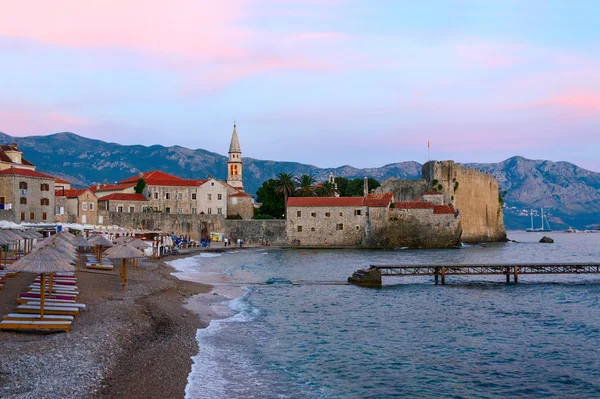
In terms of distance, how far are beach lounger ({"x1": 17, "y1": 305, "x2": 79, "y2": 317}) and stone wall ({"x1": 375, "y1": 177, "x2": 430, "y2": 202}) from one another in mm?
76564

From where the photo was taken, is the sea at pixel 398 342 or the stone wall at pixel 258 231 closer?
the sea at pixel 398 342

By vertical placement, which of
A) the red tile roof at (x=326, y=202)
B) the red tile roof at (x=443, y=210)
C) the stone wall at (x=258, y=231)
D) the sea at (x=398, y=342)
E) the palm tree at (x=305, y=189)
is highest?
the palm tree at (x=305, y=189)

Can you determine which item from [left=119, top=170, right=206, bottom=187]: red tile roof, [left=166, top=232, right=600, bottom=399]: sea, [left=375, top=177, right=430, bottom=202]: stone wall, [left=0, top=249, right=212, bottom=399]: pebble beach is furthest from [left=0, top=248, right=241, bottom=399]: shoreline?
[left=375, top=177, right=430, bottom=202]: stone wall

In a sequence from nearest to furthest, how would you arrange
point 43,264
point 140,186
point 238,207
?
point 43,264
point 140,186
point 238,207

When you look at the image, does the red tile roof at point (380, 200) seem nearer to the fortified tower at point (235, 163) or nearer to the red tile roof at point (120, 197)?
the fortified tower at point (235, 163)

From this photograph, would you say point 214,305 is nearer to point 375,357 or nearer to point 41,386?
point 375,357

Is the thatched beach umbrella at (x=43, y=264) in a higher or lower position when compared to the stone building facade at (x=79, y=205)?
lower

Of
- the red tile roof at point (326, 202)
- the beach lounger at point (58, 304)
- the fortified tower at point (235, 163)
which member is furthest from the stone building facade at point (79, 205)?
the beach lounger at point (58, 304)

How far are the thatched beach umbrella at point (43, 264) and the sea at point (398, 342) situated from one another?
4.91 meters

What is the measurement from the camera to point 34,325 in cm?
1446

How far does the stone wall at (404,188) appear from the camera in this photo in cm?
8956

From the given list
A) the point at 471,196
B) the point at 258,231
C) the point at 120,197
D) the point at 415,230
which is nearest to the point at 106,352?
the point at 120,197

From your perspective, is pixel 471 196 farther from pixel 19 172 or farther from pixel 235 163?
pixel 19 172

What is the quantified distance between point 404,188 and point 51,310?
257ft
